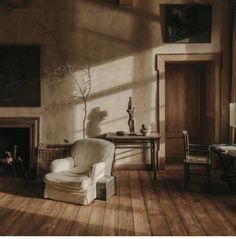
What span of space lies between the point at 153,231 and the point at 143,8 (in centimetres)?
480

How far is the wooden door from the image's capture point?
841 centimetres

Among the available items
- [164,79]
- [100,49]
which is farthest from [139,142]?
[100,49]

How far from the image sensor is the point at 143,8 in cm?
750

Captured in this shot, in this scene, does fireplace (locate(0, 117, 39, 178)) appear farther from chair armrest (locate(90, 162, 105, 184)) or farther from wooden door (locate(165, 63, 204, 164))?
wooden door (locate(165, 63, 204, 164))

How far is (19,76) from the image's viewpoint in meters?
7.53

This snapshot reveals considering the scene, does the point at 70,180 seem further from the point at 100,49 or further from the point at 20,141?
the point at 100,49

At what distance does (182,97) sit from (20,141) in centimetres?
363

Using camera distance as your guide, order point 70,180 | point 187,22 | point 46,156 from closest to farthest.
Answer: point 70,180
point 46,156
point 187,22

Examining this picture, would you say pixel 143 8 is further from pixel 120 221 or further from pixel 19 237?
pixel 19 237

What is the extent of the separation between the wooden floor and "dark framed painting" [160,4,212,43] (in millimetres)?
2896

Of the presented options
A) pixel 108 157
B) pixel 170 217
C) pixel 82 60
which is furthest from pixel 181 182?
pixel 82 60

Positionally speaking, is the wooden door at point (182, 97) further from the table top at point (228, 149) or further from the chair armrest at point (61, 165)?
the chair armrest at point (61, 165)

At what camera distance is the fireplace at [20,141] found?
731cm

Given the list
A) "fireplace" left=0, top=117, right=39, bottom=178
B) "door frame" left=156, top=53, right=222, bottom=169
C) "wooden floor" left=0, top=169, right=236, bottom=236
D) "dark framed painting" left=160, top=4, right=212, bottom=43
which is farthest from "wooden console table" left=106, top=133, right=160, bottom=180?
"dark framed painting" left=160, top=4, right=212, bottom=43
